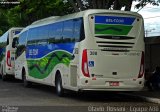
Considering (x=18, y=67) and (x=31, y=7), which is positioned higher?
(x=31, y=7)

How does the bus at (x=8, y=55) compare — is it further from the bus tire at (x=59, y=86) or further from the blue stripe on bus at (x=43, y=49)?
the bus tire at (x=59, y=86)

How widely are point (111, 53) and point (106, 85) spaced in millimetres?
1229

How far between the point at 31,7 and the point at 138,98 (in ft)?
40.1

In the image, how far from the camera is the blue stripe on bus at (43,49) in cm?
1958

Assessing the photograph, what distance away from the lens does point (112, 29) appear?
18422 millimetres

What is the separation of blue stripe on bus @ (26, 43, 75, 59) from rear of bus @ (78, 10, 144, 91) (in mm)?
1210

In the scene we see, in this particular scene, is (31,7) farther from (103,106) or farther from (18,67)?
(103,106)

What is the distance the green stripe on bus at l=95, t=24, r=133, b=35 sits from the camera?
720 inches

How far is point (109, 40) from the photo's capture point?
18.3 metres

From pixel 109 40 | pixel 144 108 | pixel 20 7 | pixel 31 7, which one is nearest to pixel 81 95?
pixel 109 40

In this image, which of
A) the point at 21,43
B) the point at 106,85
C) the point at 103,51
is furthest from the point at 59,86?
the point at 21,43

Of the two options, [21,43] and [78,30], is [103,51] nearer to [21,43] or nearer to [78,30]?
[78,30]

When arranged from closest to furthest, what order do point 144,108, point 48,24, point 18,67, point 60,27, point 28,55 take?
point 144,108 → point 60,27 → point 48,24 → point 28,55 → point 18,67

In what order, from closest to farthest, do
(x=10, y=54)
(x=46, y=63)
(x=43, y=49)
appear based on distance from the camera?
(x=46, y=63) < (x=43, y=49) < (x=10, y=54)
